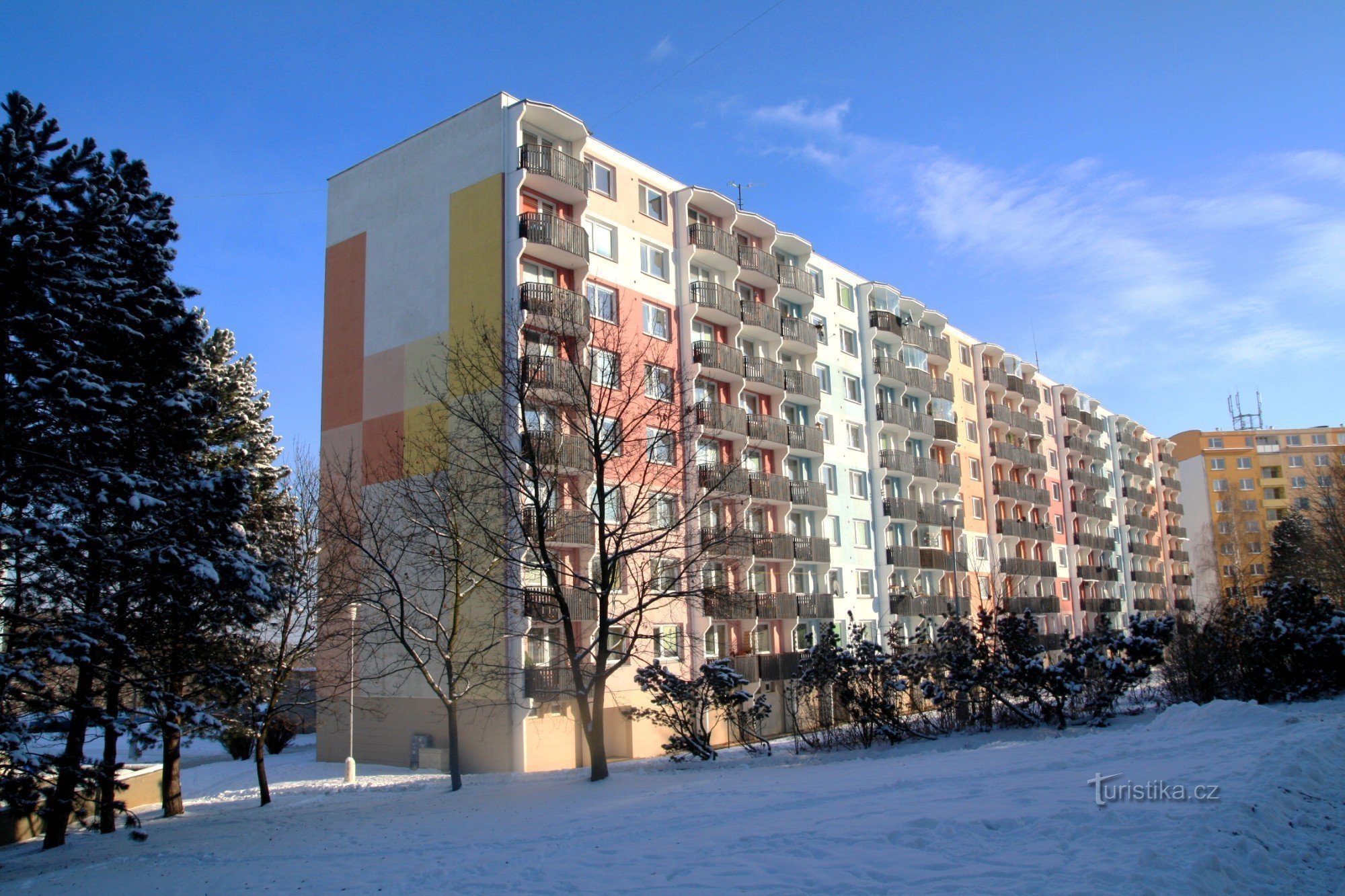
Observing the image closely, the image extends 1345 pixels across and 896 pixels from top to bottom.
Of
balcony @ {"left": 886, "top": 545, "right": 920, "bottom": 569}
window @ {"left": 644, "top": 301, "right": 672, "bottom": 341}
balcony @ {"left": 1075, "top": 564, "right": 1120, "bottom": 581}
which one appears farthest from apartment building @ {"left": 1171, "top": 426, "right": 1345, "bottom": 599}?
window @ {"left": 644, "top": 301, "right": 672, "bottom": 341}

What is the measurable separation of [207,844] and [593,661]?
13.9 meters

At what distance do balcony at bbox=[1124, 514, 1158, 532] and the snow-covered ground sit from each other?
68.5 metres

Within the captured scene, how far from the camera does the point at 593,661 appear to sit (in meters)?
28.4

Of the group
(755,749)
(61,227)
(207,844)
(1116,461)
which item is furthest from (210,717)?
(1116,461)

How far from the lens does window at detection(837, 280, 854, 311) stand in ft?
160

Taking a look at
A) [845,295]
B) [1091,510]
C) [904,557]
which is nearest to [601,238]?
[845,295]

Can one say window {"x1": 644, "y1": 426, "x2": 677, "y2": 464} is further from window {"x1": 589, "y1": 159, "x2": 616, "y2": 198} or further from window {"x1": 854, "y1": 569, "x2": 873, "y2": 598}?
window {"x1": 854, "y1": 569, "x2": 873, "y2": 598}

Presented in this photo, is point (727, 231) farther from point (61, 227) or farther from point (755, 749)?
point (61, 227)

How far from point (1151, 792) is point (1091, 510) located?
66951 millimetres

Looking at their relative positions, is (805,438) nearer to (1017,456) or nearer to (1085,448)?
(1017,456)

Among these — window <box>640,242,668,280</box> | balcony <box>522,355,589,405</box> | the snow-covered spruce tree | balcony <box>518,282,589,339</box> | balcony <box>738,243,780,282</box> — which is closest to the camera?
balcony <box>522,355,589,405</box>

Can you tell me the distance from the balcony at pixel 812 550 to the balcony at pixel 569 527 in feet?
42.0

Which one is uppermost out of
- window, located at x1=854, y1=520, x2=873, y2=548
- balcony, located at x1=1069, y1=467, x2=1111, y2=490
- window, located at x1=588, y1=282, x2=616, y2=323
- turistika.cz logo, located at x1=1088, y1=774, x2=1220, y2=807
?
window, located at x1=588, y1=282, x2=616, y2=323

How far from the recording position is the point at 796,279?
143 feet
